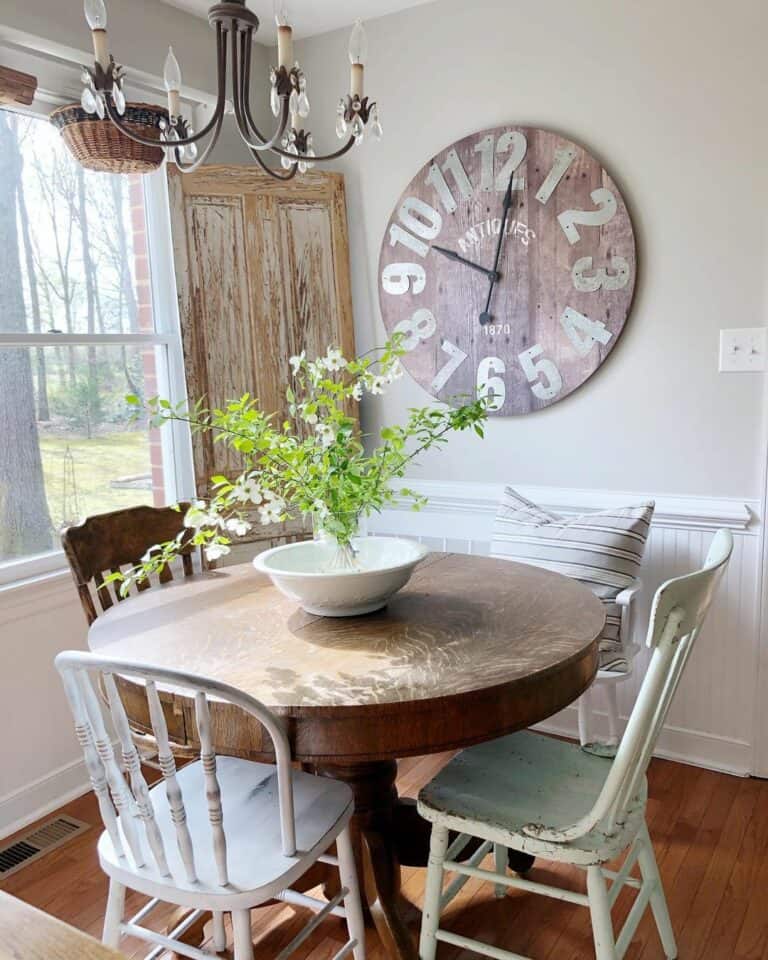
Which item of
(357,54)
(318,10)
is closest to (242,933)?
(357,54)

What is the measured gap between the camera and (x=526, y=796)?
1.61 meters

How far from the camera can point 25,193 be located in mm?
2498

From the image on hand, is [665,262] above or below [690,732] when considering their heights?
above

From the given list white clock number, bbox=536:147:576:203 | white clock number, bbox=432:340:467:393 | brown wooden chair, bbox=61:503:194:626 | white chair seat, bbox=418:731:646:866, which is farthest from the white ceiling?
white chair seat, bbox=418:731:646:866

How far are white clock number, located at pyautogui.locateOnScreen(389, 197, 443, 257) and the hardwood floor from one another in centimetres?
201

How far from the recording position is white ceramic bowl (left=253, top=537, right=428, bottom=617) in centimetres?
166

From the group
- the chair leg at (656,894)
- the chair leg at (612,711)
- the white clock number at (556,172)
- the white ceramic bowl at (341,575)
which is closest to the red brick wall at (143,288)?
the white ceramic bowl at (341,575)

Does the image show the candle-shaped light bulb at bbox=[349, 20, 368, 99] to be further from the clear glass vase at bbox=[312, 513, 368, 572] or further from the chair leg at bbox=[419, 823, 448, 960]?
the chair leg at bbox=[419, 823, 448, 960]

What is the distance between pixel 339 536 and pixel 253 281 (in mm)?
1591

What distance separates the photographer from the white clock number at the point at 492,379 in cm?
288

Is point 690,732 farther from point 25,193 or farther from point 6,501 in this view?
point 25,193

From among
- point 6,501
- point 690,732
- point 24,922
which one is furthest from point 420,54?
point 24,922

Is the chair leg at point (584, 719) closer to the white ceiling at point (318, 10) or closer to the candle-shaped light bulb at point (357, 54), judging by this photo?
the candle-shaped light bulb at point (357, 54)

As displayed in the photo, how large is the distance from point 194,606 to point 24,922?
106 centimetres
